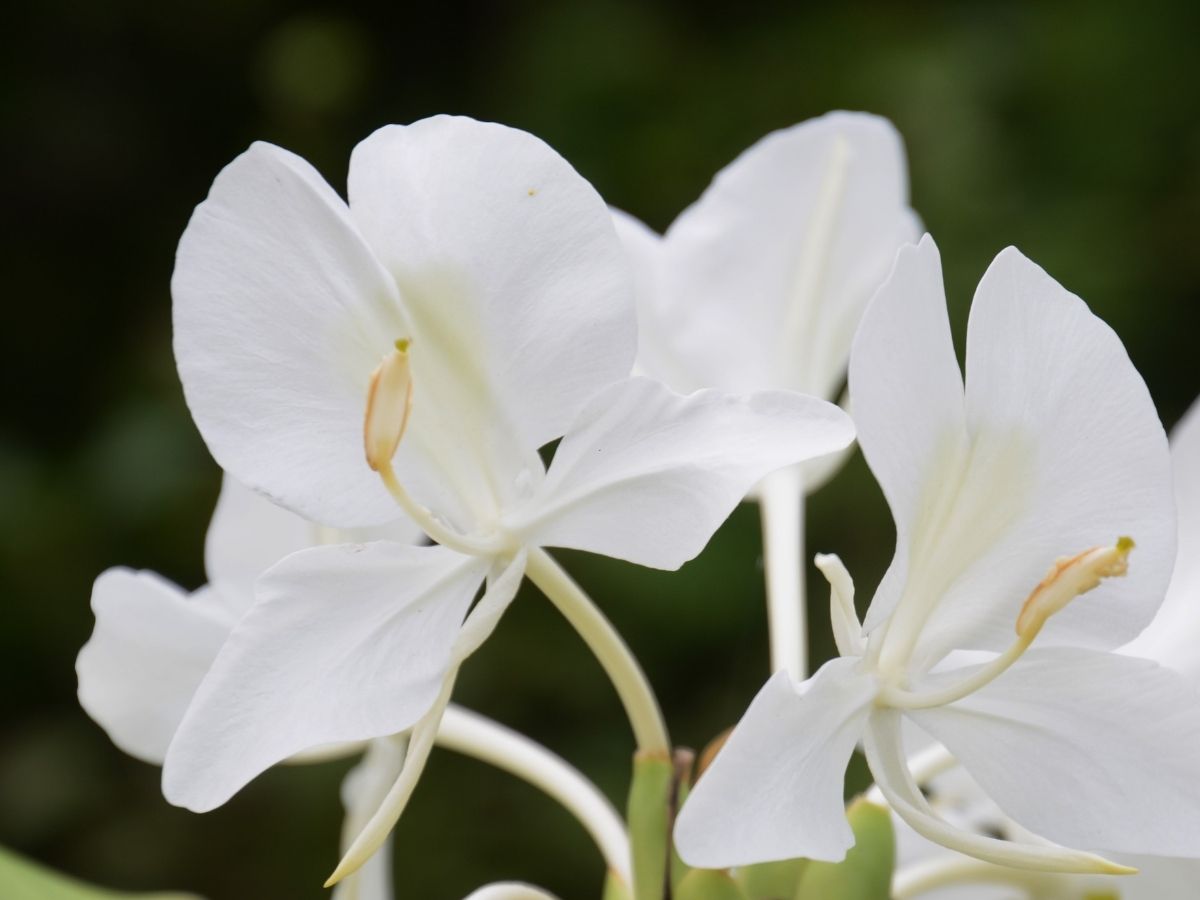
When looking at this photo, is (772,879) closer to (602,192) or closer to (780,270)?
(780,270)

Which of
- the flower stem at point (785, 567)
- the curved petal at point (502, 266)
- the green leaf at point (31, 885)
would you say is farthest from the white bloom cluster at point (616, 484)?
the green leaf at point (31, 885)

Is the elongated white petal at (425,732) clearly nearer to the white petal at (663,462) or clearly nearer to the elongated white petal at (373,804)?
the white petal at (663,462)

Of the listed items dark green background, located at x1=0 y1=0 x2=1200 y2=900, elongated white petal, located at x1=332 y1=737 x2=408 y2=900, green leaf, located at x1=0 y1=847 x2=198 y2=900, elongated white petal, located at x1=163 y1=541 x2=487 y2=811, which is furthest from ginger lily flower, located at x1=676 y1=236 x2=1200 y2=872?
dark green background, located at x1=0 y1=0 x2=1200 y2=900

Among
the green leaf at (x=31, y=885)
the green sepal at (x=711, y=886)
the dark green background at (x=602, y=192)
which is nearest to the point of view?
the green sepal at (x=711, y=886)

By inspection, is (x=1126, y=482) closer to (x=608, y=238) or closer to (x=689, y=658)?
(x=608, y=238)

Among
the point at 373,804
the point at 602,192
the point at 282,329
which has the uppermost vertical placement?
the point at 282,329

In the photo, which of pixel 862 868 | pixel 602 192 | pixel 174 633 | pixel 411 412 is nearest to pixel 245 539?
pixel 174 633

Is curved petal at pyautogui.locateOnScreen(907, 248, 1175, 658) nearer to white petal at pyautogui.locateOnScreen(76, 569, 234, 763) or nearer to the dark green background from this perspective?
white petal at pyautogui.locateOnScreen(76, 569, 234, 763)
